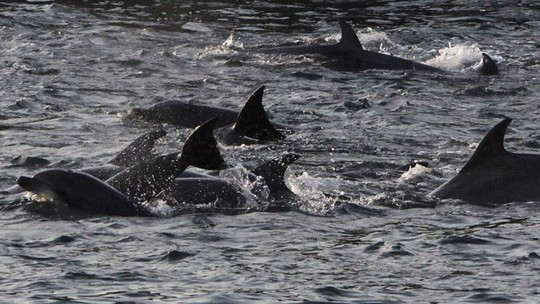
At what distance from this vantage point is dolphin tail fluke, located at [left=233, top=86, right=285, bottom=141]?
1609 centimetres

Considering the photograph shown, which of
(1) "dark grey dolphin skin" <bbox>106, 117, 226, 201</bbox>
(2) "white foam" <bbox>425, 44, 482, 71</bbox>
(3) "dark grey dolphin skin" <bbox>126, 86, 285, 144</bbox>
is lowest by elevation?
(2) "white foam" <bbox>425, 44, 482, 71</bbox>

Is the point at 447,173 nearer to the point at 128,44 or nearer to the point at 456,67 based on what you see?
the point at 456,67

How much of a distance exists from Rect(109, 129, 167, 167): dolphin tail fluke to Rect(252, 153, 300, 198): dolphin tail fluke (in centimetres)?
135

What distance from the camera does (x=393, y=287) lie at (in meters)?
10.2

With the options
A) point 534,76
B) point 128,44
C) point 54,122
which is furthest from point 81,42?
point 534,76

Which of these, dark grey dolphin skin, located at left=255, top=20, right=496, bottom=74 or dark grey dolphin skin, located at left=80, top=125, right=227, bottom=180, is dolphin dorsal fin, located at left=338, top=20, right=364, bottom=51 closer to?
dark grey dolphin skin, located at left=255, top=20, right=496, bottom=74

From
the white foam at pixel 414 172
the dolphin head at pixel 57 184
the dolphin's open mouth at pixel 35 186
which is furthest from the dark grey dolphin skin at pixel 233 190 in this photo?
the white foam at pixel 414 172

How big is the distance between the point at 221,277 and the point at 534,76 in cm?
1246

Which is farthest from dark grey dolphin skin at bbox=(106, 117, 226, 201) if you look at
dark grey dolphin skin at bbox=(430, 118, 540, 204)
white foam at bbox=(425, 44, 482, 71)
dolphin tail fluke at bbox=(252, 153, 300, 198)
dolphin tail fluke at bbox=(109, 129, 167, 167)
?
white foam at bbox=(425, 44, 482, 71)

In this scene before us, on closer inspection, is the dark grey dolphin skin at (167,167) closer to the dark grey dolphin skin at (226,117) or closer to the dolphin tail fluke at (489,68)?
the dark grey dolphin skin at (226,117)

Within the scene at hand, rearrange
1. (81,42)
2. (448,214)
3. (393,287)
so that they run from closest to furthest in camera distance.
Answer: (393,287), (448,214), (81,42)

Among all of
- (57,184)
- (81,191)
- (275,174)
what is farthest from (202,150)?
(57,184)

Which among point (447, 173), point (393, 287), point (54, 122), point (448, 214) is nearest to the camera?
point (393, 287)

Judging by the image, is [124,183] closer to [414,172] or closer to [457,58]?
[414,172]
